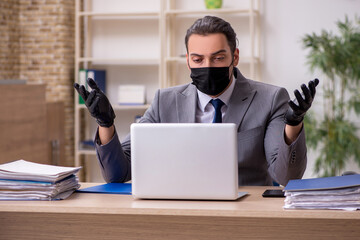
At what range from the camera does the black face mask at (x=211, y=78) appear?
2285 mm

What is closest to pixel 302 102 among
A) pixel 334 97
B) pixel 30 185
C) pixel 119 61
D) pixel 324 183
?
pixel 324 183

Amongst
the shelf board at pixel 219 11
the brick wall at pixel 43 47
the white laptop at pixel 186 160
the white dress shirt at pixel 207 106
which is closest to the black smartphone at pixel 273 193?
the white laptop at pixel 186 160

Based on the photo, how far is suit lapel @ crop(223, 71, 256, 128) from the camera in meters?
2.37

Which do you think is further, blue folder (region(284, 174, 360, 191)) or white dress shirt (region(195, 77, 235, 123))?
white dress shirt (region(195, 77, 235, 123))

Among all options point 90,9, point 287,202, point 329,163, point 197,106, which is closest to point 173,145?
point 287,202

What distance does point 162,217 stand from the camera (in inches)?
72.6

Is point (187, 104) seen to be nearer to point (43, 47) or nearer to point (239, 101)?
point (239, 101)

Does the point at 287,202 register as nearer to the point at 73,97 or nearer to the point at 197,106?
the point at 197,106

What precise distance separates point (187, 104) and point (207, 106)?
0.29 feet

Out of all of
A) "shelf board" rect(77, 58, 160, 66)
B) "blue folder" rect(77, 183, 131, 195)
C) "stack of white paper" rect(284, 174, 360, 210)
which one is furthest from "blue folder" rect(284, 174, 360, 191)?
"shelf board" rect(77, 58, 160, 66)

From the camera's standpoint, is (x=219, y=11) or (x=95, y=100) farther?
(x=219, y=11)

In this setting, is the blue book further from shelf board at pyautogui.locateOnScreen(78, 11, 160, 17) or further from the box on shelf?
shelf board at pyautogui.locateOnScreen(78, 11, 160, 17)

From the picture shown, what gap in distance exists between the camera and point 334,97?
15.9ft

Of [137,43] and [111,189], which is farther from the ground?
[137,43]
